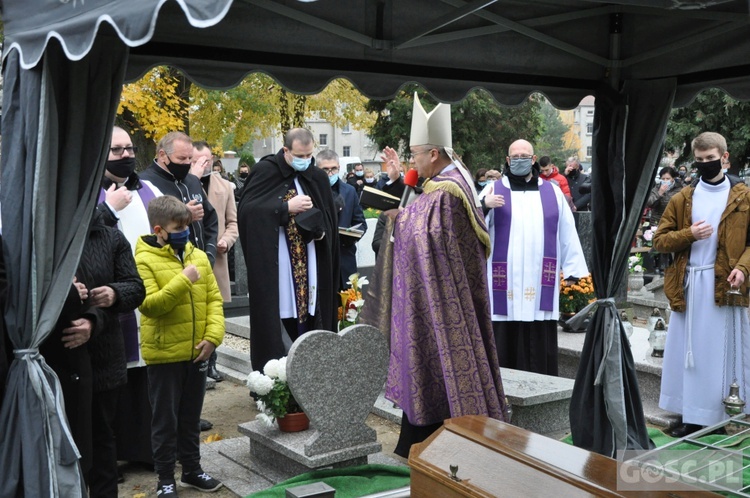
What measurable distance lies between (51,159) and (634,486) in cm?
273

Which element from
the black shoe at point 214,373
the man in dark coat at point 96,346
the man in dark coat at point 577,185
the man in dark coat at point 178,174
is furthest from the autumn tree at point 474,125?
the man in dark coat at point 96,346

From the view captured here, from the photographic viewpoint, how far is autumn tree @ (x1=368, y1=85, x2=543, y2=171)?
31.4m

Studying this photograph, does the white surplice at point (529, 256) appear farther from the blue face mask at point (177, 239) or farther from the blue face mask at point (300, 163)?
the blue face mask at point (177, 239)

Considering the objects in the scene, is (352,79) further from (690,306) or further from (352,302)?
(690,306)

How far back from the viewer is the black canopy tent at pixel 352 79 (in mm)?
3635

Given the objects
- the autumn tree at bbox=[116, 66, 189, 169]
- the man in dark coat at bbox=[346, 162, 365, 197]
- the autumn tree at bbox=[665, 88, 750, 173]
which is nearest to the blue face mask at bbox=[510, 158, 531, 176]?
the autumn tree at bbox=[116, 66, 189, 169]

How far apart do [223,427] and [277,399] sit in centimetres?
168

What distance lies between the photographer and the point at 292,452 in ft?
16.2

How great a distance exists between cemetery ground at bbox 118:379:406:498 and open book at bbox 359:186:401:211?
1732 mm

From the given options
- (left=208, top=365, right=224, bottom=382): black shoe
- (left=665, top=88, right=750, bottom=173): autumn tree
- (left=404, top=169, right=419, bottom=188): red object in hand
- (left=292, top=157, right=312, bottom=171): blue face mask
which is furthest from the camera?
(left=665, top=88, right=750, bottom=173): autumn tree

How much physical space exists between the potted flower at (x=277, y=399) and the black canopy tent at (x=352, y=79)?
4.92ft

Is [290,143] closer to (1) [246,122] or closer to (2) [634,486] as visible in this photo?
(2) [634,486]

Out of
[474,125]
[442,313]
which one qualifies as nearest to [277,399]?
[442,313]

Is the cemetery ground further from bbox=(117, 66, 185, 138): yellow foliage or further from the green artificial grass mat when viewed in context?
bbox=(117, 66, 185, 138): yellow foliage
